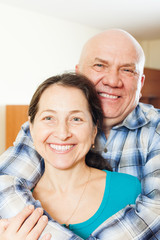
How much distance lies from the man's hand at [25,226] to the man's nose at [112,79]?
787mm

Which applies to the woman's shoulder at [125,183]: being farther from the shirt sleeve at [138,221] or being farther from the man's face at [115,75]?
the man's face at [115,75]

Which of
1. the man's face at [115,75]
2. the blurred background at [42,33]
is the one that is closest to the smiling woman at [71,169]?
the man's face at [115,75]

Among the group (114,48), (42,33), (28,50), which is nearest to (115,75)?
(114,48)

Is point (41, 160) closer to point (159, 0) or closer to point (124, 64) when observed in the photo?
point (124, 64)

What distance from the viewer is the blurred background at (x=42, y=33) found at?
12.8 feet

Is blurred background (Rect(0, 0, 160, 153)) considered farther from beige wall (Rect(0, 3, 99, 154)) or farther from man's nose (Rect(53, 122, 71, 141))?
man's nose (Rect(53, 122, 71, 141))

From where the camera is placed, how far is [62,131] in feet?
3.78

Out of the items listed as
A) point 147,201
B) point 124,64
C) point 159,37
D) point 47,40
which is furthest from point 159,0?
point 147,201

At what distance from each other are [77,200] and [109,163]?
347 millimetres

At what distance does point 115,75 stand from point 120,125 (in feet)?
0.88

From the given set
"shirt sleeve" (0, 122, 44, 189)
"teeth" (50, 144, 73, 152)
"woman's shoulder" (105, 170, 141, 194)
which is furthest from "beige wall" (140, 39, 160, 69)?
"teeth" (50, 144, 73, 152)

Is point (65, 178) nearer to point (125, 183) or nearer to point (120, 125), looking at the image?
point (125, 183)

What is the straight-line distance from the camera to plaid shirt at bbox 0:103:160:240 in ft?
3.54

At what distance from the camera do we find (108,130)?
5.43 feet
